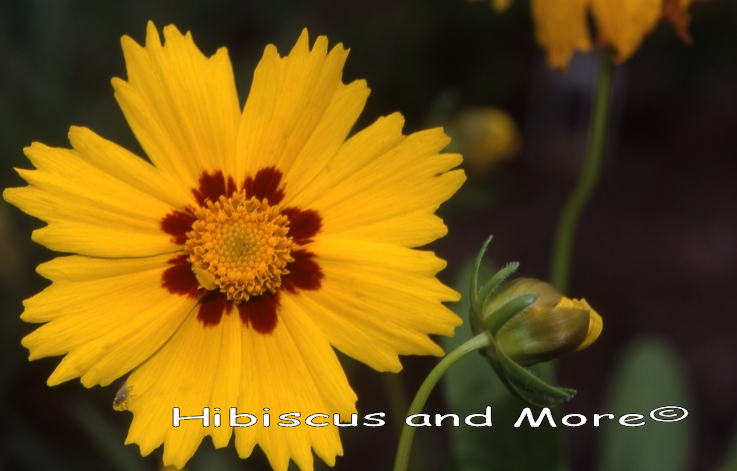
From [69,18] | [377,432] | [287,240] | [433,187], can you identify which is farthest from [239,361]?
[69,18]

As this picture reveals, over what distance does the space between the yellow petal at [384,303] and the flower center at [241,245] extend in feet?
0.24

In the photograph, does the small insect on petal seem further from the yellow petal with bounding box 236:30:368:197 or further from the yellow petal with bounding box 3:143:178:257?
the yellow petal with bounding box 236:30:368:197

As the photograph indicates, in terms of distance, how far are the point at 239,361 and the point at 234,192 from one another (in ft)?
0.64

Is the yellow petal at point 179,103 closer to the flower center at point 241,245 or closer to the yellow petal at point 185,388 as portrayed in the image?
the flower center at point 241,245

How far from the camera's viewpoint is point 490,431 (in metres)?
1.21

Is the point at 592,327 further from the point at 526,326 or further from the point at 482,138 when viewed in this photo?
the point at 482,138

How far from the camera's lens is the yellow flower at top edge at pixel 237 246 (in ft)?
3.07

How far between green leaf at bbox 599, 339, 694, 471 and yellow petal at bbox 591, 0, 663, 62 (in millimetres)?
653

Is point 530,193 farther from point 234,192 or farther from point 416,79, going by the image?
point 234,192

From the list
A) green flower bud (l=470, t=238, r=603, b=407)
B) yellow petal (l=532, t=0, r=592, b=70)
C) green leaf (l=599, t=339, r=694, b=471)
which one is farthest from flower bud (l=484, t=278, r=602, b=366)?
green leaf (l=599, t=339, r=694, b=471)

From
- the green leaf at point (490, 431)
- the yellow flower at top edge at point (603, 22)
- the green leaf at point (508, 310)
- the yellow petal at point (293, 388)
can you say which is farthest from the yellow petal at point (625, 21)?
the yellow petal at point (293, 388)

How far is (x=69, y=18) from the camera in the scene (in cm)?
226

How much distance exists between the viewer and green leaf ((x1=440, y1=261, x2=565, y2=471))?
3.88ft

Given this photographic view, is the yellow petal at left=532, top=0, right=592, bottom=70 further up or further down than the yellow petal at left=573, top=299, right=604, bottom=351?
further up
